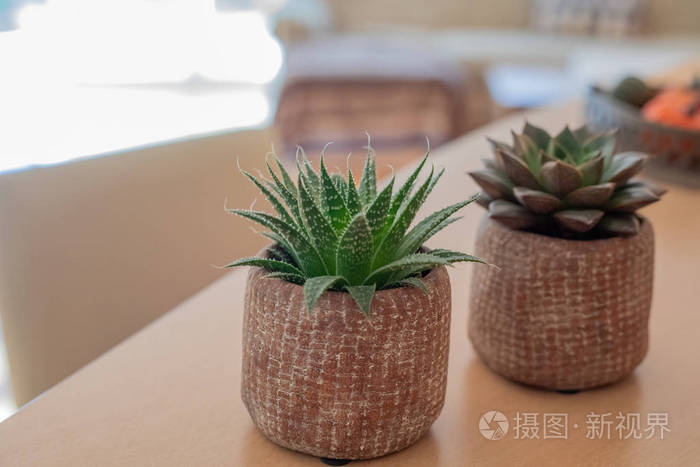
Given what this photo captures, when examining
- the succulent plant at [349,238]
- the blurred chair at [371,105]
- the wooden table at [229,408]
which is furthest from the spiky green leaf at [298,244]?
A: the blurred chair at [371,105]

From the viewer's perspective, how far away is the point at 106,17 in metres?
5.29

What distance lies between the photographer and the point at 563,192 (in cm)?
63

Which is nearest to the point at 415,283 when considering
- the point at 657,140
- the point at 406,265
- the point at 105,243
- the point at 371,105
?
the point at 406,265

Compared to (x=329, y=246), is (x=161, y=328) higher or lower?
lower

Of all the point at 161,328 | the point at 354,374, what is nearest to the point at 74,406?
the point at 161,328

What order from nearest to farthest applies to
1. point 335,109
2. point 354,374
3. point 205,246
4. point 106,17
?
1. point 354,374
2. point 205,246
3. point 335,109
4. point 106,17

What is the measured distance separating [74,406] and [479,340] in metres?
0.36

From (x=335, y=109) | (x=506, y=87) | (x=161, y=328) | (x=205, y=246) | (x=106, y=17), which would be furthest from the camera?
(x=106, y=17)

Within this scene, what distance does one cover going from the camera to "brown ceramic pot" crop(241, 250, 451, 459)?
1.68 ft

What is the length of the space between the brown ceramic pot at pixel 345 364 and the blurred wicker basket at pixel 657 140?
75 cm

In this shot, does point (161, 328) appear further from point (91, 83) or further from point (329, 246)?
point (91, 83)

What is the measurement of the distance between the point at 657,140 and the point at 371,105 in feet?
9.20

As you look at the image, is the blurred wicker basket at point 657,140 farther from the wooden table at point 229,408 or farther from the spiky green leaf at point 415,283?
the spiky green leaf at point 415,283

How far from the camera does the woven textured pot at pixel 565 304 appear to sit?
2.03 feet
